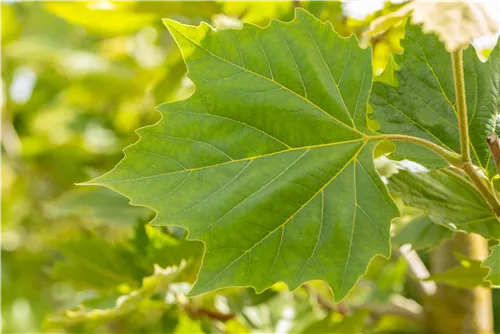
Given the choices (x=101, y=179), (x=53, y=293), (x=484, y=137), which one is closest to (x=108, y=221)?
(x=101, y=179)

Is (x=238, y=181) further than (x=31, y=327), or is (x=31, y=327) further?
(x=31, y=327)

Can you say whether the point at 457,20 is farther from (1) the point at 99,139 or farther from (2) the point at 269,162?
(1) the point at 99,139

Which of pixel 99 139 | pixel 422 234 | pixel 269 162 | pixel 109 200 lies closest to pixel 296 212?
pixel 269 162

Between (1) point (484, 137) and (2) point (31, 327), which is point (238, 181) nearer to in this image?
(1) point (484, 137)

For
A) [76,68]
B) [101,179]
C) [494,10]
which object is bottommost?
[76,68]

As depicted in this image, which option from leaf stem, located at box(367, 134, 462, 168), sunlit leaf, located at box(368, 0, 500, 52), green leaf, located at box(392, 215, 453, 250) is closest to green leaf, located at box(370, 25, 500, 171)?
leaf stem, located at box(367, 134, 462, 168)
